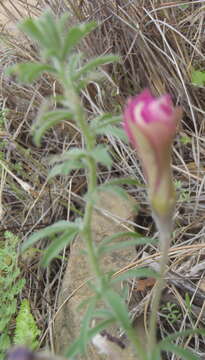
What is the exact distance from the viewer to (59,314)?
1906 mm

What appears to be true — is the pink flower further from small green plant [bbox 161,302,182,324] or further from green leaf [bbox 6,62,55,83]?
small green plant [bbox 161,302,182,324]

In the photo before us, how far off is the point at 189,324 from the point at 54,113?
1.06 metres

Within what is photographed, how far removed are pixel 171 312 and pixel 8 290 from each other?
25.4 inches

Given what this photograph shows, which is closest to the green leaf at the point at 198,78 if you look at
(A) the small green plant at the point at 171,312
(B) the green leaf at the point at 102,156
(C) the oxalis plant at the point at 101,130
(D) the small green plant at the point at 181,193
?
(D) the small green plant at the point at 181,193

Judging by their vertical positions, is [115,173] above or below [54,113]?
below

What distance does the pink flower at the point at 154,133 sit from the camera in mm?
835

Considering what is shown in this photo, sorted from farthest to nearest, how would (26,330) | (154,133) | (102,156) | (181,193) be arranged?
(181,193), (26,330), (102,156), (154,133)

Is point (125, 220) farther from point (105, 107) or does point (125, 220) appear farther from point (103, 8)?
point (103, 8)

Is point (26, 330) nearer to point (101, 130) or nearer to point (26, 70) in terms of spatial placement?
point (101, 130)

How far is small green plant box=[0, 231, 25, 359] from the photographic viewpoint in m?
1.83

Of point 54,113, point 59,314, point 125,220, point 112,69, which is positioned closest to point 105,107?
point 112,69

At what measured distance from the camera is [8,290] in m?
1.92

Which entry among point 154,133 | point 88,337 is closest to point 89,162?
point 154,133

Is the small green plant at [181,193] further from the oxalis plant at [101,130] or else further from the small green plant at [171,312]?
the oxalis plant at [101,130]
